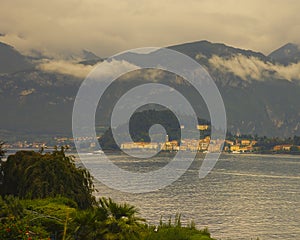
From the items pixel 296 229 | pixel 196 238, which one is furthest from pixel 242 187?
pixel 196 238

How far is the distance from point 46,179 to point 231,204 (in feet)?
197

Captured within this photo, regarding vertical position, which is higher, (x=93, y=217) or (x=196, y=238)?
(x=93, y=217)

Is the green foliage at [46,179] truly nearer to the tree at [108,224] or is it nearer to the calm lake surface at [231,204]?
the tree at [108,224]

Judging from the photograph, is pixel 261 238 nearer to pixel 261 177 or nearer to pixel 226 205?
pixel 226 205

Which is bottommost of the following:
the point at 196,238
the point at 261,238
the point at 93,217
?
the point at 261,238

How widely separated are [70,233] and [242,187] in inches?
4200

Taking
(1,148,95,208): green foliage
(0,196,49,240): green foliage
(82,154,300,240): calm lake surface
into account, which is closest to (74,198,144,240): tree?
(0,196,49,240): green foliage

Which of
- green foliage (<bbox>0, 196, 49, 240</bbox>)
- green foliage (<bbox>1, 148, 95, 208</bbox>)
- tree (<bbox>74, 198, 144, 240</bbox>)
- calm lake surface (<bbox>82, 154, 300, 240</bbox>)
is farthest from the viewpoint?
calm lake surface (<bbox>82, 154, 300, 240</bbox>)

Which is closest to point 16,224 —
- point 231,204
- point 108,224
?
point 108,224

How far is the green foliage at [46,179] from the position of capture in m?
45.0

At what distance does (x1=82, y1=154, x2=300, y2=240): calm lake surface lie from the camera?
72062 millimetres

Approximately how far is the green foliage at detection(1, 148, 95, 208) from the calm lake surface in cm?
2508

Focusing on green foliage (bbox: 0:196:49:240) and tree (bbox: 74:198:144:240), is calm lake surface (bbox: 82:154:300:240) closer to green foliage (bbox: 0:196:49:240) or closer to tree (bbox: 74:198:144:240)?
tree (bbox: 74:198:144:240)

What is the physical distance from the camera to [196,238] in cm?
3066
